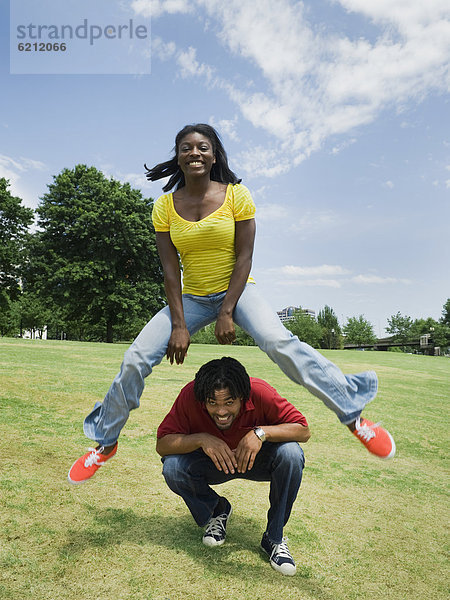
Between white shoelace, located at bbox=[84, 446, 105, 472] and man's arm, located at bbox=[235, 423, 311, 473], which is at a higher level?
man's arm, located at bbox=[235, 423, 311, 473]

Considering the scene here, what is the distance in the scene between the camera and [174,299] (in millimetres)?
3344

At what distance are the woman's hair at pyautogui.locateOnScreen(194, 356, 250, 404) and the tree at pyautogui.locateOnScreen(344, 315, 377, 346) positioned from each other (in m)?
73.5

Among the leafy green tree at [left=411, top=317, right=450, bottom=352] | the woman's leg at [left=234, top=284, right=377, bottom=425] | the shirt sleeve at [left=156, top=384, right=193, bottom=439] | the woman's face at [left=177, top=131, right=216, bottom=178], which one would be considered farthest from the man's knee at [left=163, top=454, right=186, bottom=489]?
the leafy green tree at [left=411, top=317, right=450, bottom=352]

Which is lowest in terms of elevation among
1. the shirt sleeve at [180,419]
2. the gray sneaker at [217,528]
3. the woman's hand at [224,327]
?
the gray sneaker at [217,528]

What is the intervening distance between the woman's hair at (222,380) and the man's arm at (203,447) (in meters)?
0.25

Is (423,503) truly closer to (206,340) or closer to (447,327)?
(206,340)

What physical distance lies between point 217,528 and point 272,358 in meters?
1.32

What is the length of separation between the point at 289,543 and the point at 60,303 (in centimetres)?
2991

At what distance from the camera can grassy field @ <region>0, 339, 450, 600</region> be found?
2.83 meters

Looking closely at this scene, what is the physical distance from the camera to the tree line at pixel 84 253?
31.2m

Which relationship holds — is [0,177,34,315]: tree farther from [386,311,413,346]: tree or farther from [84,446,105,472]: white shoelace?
[386,311,413,346]: tree

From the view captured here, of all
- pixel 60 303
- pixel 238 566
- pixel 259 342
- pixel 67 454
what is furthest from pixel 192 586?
pixel 60 303

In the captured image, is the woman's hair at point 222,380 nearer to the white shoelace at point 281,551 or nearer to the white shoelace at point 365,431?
the white shoelace at point 365,431

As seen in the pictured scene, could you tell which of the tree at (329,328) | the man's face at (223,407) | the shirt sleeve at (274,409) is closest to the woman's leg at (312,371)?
the shirt sleeve at (274,409)
